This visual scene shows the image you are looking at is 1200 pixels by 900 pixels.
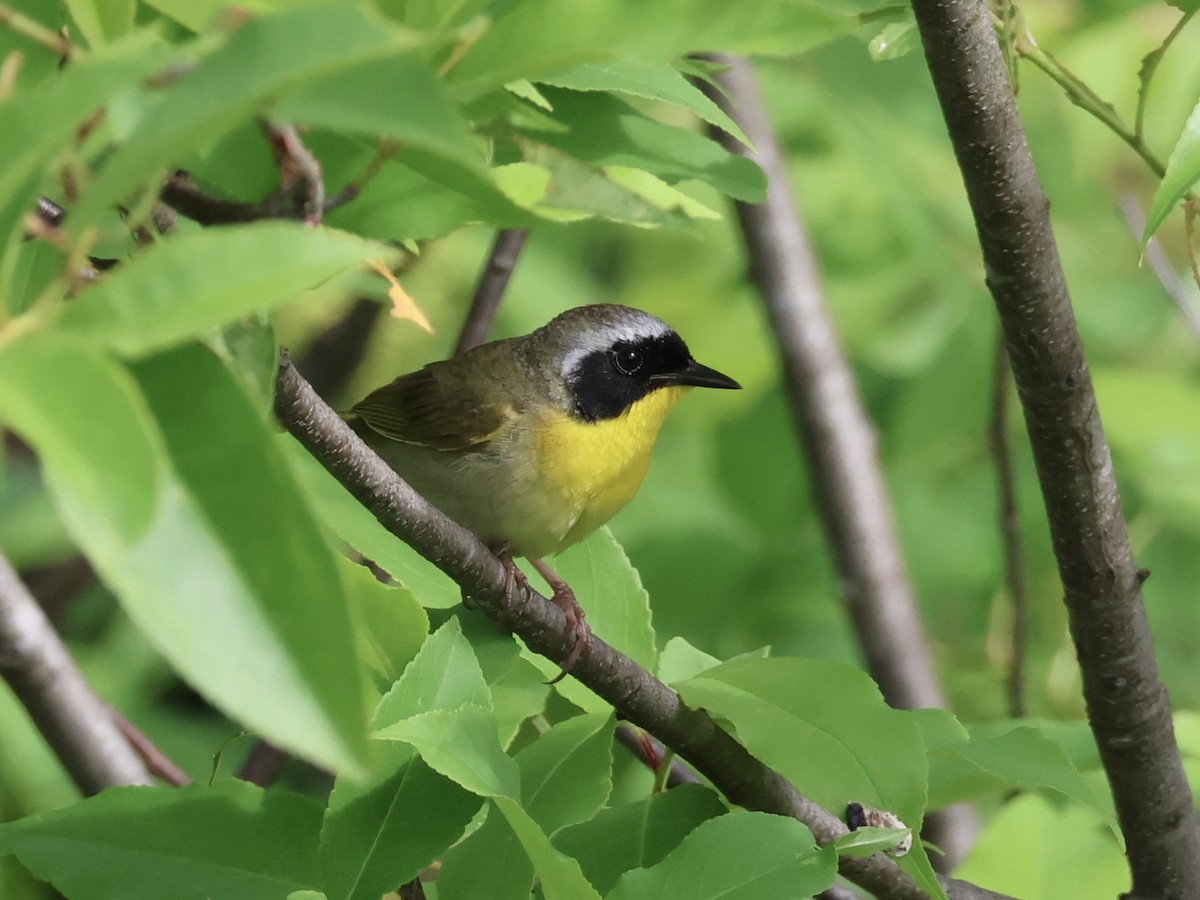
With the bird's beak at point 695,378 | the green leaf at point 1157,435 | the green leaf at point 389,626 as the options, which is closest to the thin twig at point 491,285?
the bird's beak at point 695,378

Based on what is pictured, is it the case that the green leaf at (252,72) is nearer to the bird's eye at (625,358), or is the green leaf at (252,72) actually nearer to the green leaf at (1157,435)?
the bird's eye at (625,358)

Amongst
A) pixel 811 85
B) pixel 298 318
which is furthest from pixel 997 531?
pixel 298 318

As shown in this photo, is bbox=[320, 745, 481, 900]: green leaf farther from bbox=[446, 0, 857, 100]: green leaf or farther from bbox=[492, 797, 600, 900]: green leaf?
bbox=[446, 0, 857, 100]: green leaf

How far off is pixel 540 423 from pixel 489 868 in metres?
1.58

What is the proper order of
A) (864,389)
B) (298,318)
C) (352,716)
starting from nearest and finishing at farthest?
1. (352,716)
2. (298,318)
3. (864,389)

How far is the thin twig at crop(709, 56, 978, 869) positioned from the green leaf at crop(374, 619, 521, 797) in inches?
97.8

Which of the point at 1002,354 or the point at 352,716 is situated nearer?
the point at 352,716

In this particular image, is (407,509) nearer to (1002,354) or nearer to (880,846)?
(880,846)

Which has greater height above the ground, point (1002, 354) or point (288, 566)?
point (1002, 354)

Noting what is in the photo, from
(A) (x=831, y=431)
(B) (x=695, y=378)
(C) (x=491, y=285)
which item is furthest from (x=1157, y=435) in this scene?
(C) (x=491, y=285)

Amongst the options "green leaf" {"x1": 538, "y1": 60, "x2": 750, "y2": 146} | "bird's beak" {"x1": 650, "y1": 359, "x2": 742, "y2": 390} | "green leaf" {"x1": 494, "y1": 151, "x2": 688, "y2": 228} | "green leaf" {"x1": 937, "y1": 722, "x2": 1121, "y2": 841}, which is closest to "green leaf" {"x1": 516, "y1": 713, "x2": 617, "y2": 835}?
"green leaf" {"x1": 937, "y1": 722, "x2": 1121, "y2": 841}

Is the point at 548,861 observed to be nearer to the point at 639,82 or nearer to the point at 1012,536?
the point at 639,82

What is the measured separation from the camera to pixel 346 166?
1.45m

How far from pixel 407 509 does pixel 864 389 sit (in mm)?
3560
